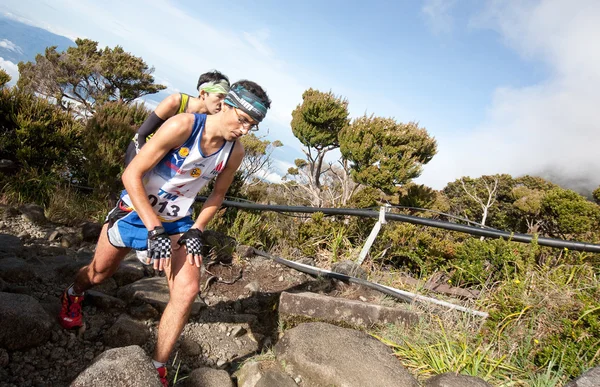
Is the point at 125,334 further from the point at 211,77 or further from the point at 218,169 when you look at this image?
the point at 211,77

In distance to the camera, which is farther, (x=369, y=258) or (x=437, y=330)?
(x=369, y=258)

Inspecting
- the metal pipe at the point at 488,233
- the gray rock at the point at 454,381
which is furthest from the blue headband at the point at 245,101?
the metal pipe at the point at 488,233

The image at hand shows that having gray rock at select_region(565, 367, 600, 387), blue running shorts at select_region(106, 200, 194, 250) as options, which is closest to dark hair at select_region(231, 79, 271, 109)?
blue running shorts at select_region(106, 200, 194, 250)

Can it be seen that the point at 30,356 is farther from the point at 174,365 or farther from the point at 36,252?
the point at 36,252

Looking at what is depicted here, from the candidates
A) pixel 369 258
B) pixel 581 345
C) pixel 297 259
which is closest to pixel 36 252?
pixel 297 259

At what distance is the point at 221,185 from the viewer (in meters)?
2.54

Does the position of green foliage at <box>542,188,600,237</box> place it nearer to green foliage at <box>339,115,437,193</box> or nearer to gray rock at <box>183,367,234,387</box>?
green foliage at <box>339,115,437,193</box>

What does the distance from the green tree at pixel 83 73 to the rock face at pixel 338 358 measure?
2804 centimetres

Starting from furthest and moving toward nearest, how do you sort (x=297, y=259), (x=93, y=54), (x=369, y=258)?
(x=93, y=54)
(x=297, y=259)
(x=369, y=258)

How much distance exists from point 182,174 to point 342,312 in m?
1.59

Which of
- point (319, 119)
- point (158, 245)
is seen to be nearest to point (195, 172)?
point (158, 245)

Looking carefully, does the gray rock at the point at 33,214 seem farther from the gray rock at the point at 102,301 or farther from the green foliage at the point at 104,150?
the gray rock at the point at 102,301

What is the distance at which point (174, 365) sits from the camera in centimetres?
239

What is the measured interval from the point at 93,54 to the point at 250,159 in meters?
16.8
